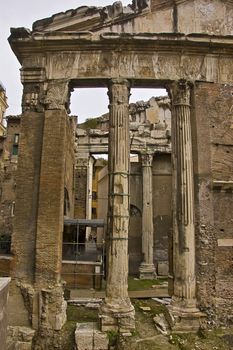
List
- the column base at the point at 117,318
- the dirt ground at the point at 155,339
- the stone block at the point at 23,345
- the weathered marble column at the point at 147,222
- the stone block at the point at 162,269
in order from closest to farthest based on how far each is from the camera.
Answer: the dirt ground at the point at 155,339 < the stone block at the point at 23,345 < the column base at the point at 117,318 < the weathered marble column at the point at 147,222 < the stone block at the point at 162,269

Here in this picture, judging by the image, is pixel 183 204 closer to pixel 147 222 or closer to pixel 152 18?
pixel 152 18

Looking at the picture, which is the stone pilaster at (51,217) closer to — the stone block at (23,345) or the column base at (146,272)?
the stone block at (23,345)

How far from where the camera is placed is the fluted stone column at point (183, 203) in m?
7.37

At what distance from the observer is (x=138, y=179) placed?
17.9 meters

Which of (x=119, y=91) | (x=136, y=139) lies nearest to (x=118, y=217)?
(x=119, y=91)

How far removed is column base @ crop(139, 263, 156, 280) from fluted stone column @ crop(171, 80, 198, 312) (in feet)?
28.4

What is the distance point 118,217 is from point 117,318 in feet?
6.97

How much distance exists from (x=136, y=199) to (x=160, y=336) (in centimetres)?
1110

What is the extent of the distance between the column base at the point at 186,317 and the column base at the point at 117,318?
92 cm

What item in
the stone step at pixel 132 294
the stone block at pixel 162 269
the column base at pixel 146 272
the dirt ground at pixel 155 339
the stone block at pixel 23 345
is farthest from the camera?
the stone block at pixel 162 269

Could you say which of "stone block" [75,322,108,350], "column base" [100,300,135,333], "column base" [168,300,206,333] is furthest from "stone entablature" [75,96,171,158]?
"stone block" [75,322,108,350]

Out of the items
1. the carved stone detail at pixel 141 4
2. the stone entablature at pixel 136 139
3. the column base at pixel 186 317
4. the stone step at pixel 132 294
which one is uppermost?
the carved stone detail at pixel 141 4

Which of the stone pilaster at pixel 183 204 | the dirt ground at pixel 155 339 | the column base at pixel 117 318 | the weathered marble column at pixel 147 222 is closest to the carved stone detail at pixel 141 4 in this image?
the stone pilaster at pixel 183 204

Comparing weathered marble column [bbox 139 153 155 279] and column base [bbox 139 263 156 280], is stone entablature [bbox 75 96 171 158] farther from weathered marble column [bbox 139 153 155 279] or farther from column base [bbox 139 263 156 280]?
column base [bbox 139 263 156 280]
